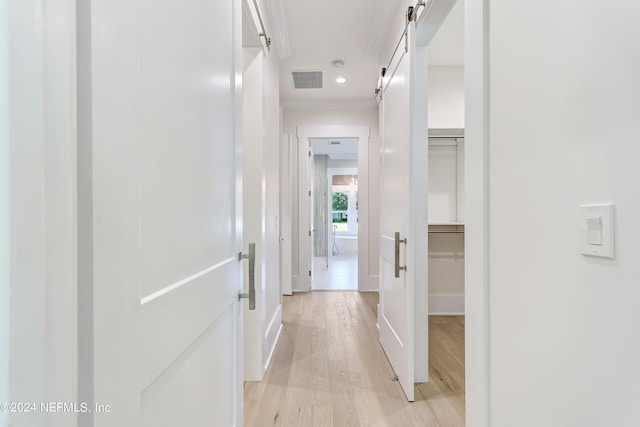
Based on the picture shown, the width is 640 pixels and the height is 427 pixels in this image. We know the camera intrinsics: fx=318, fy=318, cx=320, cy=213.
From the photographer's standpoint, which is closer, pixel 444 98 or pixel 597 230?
pixel 597 230

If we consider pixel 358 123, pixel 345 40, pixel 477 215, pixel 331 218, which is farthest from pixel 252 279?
pixel 331 218

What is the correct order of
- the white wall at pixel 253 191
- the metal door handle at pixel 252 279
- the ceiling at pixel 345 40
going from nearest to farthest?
1. the metal door handle at pixel 252 279
2. the white wall at pixel 253 191
3. the ceiling at pixel 345 40

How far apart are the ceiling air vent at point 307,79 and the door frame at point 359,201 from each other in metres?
0.70

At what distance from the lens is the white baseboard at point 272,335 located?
2487mm

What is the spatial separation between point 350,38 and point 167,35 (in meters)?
2.81

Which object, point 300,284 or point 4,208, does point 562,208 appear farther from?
point 300,284

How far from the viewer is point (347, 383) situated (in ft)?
7.24

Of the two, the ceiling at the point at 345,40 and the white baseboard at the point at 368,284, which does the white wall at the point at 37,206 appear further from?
the white baseboard at the point at 368,284

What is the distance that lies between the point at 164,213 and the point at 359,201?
4286mm

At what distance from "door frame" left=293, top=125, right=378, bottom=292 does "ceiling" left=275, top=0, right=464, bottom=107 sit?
61 cm

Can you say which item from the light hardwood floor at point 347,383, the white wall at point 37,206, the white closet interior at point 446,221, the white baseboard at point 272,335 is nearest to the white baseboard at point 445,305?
the white closet interior at point 446,221

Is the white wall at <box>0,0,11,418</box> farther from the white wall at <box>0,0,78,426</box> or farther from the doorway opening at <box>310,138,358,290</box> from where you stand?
the doorway opening at <box>310,138,358,290</box>

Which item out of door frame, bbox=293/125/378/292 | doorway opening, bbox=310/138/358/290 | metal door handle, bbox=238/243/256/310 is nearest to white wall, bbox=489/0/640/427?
metal door handle, bbox=238/243/256/310

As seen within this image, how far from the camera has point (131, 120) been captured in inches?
21.9
